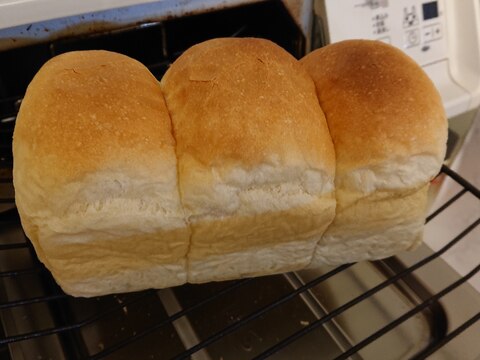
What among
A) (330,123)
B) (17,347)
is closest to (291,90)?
(330,123)

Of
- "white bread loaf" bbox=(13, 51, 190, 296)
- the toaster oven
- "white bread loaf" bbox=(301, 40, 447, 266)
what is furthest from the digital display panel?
"white bread loaf" bbox=(13, 51, 190, 296)

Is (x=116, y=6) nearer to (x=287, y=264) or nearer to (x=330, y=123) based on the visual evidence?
(x=330, y=123)

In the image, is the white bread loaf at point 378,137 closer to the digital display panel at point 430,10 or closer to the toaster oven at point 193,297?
the toaster oven at point 193,297

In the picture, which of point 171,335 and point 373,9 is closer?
point 171,335

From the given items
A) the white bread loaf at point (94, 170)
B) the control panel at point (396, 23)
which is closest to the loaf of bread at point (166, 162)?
the white bread loaf at point (94, 170)

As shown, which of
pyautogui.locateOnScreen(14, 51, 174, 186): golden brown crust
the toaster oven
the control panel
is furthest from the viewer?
the control panel

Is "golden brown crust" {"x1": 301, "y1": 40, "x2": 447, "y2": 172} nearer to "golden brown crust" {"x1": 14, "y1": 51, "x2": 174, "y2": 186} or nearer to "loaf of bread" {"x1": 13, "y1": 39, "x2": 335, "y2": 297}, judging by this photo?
"loaf of bread" {"x1": 13, "y1": 39, "x2": 335, "y2": 297}
